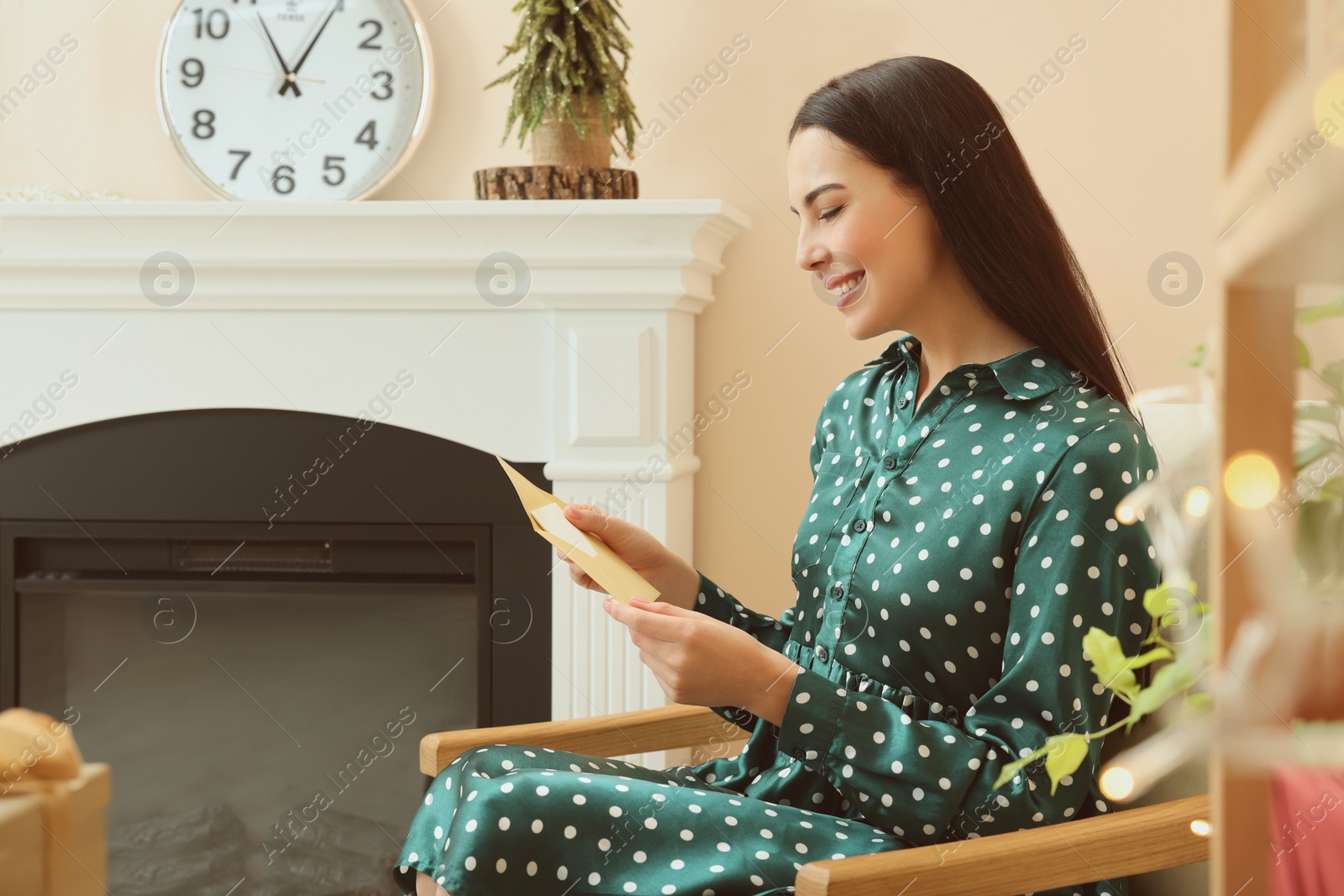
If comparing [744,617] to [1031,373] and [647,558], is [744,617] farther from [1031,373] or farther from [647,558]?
[1031,373]

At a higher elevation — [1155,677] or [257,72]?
[257,72]

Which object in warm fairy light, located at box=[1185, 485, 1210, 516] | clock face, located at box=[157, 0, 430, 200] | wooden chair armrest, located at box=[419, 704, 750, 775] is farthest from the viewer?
clock face, located at box=[157, 0, 430, 200]

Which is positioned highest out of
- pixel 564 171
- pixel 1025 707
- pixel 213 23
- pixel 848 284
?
pixel 213 23

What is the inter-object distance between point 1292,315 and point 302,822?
206 centimetres

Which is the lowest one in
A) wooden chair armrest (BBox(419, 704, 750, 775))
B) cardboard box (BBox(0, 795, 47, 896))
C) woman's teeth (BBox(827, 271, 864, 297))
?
wooden chair armrest (BBox(419, 704, 750, 775))

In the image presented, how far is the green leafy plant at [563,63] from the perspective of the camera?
1.74 meters

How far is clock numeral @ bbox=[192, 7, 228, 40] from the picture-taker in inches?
78.6

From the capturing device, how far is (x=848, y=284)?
47.3 inches

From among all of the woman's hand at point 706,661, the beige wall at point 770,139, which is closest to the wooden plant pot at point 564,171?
the beige wall at point 770,139

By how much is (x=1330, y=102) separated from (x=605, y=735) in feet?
3.60

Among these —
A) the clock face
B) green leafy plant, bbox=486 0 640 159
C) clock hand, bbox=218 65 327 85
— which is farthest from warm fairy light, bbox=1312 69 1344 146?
clock hand, bbox=218 65 327 85

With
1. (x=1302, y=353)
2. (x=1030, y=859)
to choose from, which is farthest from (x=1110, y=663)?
(x=1030, y=859)

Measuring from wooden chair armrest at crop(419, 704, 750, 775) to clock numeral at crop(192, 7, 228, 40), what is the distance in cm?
140

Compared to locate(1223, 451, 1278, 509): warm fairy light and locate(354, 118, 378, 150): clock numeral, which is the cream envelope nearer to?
locate(1223, 451, 1278, 509): warm fairy light
